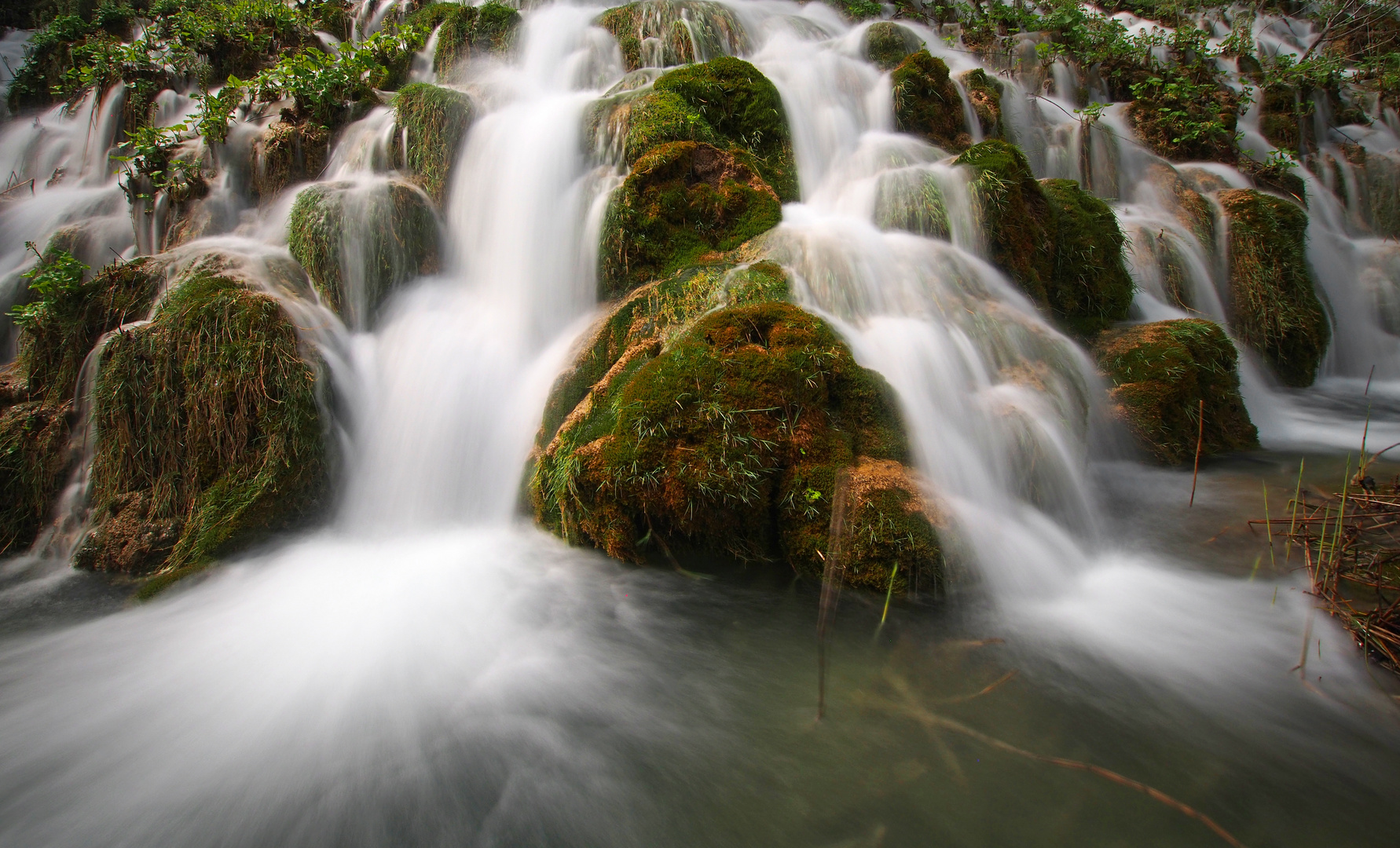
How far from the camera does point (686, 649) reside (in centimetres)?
295

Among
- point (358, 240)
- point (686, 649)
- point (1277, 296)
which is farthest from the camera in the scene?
point (1277, 296)

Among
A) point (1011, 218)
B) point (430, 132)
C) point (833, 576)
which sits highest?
point (430, 132)

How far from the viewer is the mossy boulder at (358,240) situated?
562cm

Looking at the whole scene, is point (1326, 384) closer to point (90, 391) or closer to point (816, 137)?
point (816, 137)

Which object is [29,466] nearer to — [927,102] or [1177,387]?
[1177,387]

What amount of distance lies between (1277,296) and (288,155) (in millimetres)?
11365

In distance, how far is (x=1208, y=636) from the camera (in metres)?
2.85

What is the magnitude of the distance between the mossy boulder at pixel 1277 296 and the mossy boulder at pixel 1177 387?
7.58 feet

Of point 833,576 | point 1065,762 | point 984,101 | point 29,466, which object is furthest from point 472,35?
point 1065,762

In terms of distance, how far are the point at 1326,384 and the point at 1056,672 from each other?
763 cm

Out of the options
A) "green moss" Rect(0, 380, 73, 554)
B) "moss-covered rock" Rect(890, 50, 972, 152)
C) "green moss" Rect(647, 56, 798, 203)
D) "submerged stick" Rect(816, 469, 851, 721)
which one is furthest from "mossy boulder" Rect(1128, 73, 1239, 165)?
"green moss" Rect(0, 380, 73, 554)

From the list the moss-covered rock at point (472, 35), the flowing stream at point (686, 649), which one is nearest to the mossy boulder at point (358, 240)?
the flowing stream at point (686, 649)

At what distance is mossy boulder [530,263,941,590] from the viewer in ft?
10.8

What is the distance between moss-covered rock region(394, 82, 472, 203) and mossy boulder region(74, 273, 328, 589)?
2.83 meters
